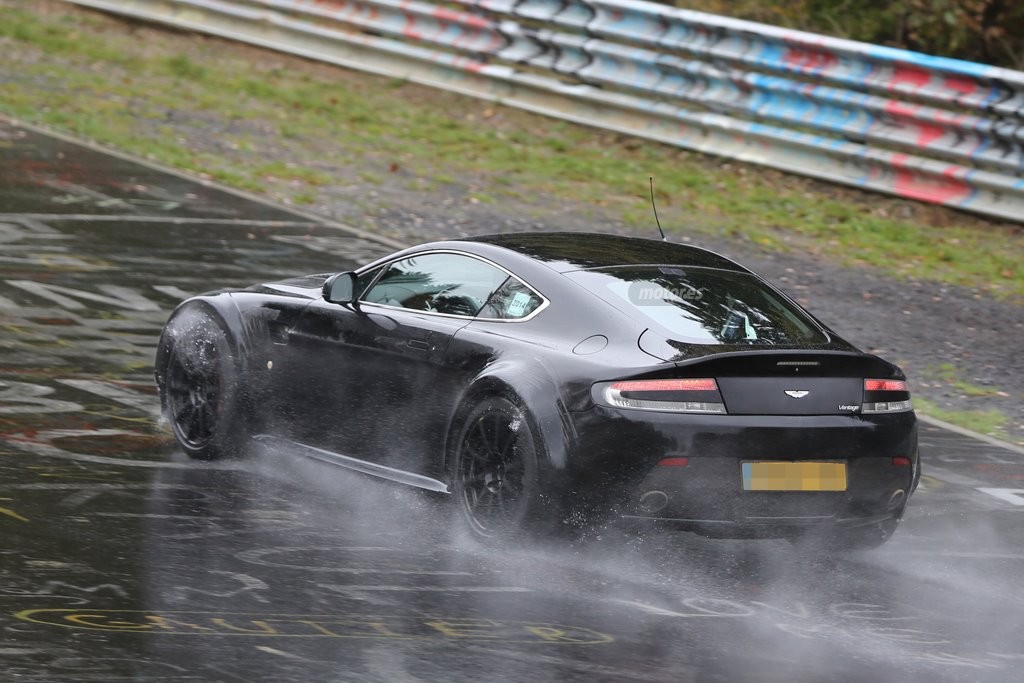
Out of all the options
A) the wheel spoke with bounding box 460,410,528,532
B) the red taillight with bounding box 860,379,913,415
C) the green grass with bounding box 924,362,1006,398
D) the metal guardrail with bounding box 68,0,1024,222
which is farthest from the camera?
the metal guardrail with bounding box 68,0,1024,222

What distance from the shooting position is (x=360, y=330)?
7980 mm

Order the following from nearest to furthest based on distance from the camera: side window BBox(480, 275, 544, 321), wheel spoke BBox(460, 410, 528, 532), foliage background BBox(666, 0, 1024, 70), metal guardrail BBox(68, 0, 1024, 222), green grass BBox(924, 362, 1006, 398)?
wheel spoke BBox(460, 410, 528, 532) < side window BBox(480, 275, 544, 321) < green grass BBox(924, 362, 1006, 398) < metal guardrail BBox(68, 0, 1024, 222) < foliage background BBox(666, 0, 1024, 70)

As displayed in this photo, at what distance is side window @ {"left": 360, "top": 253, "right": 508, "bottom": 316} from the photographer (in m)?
7.67

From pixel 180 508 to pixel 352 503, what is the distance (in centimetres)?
82

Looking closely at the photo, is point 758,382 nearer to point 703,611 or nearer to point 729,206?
point 703,611

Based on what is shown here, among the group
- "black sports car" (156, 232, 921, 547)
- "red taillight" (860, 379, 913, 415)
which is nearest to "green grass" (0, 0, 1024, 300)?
"red taillight" (860, 379, 913, 415)

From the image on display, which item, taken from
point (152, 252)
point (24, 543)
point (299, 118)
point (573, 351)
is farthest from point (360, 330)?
point (299, 118)

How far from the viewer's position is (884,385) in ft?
23.3

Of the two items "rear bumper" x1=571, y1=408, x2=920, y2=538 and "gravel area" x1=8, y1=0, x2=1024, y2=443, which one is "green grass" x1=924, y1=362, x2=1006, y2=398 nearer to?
"gravel area" x1=8, y1=0, x2=1024, y2=443

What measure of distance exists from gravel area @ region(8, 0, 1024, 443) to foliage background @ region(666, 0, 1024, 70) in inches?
105

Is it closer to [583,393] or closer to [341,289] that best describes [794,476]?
[583,393]

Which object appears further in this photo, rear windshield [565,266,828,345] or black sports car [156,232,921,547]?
rear windshield [565,266,828,345]

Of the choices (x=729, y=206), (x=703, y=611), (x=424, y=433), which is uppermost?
(x=729, y=206)

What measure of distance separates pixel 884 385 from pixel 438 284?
6.76ft
